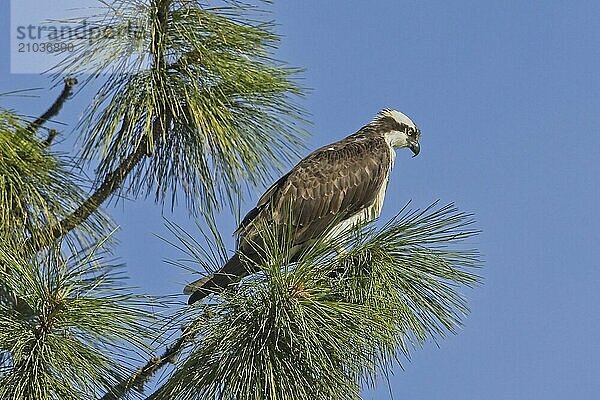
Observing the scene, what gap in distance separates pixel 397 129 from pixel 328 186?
87 cm

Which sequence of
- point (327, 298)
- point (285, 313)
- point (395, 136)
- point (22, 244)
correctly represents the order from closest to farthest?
point (285, 313) < point (327, 298) < point (22, 244) < point (395, 136)

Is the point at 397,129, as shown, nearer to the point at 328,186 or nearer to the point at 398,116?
the point at 398,116

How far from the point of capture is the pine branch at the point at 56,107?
402 centimetres

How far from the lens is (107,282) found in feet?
11.9

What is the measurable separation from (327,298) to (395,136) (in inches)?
107

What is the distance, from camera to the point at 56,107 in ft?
13.5

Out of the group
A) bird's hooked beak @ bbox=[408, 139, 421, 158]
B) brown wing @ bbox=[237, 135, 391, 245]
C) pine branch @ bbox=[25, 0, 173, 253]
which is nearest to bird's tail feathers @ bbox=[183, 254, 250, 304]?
pine branch @ bbox=[25, 0, 173, 253]

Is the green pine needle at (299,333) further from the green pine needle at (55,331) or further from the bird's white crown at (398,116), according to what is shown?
the bird's white crown at (398,116)

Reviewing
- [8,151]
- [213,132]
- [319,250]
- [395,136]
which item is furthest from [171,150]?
[395,136]

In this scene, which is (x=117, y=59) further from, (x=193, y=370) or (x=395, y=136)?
(x=395, y=136)

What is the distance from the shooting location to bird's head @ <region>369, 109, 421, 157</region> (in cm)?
620

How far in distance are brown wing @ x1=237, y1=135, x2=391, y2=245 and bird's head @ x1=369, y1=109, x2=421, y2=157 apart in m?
0.32

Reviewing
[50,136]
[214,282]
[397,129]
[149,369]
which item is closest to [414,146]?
[397,129]

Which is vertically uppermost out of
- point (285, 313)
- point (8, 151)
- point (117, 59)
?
point (117, 59)
